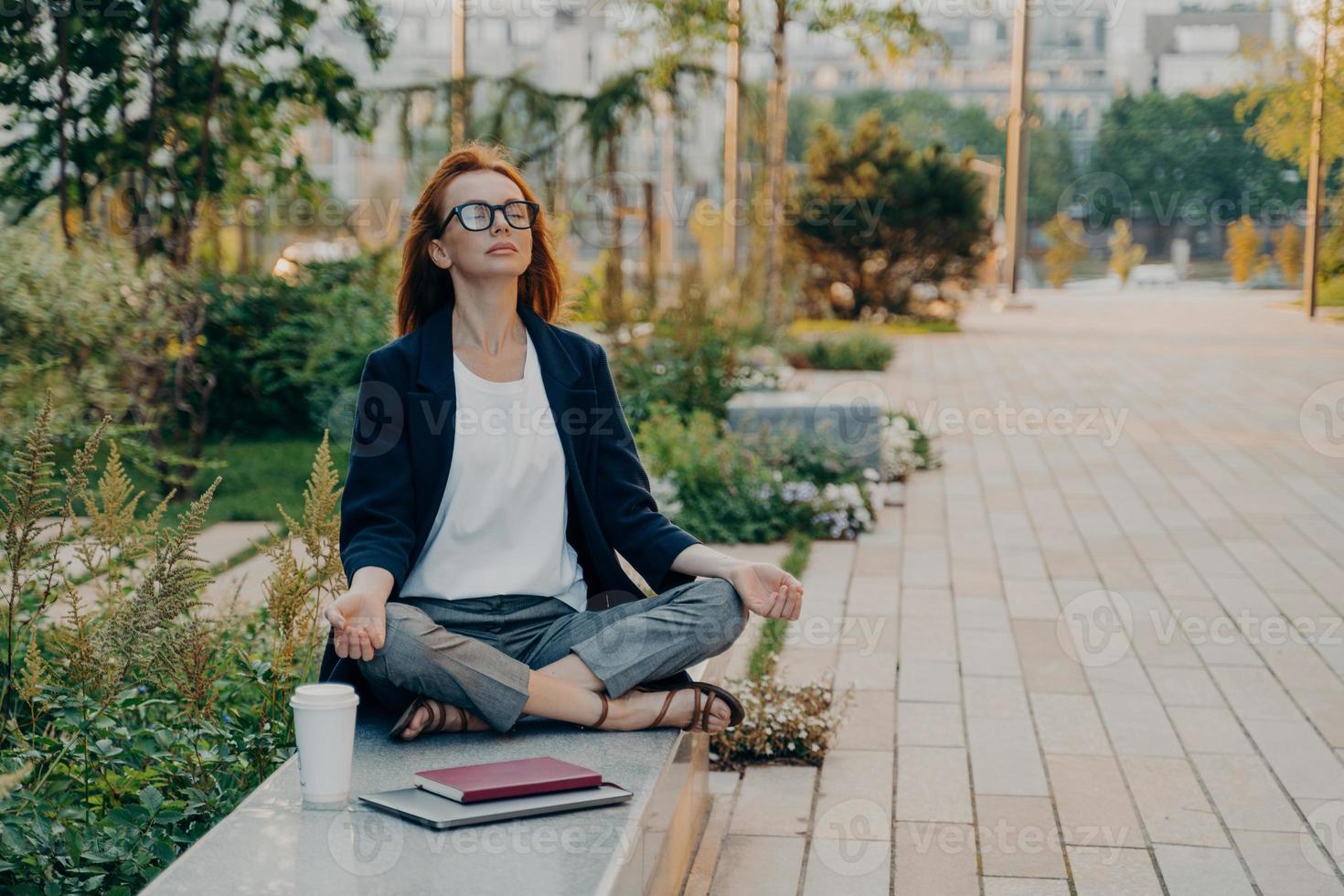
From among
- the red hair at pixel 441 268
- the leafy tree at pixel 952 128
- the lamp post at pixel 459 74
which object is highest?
the leafy tree at pixel 952 128

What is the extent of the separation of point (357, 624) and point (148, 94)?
6296 millimetres

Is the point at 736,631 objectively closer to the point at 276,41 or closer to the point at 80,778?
the point at 80,778

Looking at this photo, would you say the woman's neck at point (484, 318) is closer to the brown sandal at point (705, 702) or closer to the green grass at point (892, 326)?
the brown sandal at point (705, 702)

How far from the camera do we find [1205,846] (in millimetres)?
3289

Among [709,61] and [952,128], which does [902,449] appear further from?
[952,128]

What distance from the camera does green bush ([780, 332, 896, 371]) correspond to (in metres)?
14.9

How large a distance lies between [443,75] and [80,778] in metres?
10.7

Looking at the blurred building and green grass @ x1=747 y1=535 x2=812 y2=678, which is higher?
the blurred building

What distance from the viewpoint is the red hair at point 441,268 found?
10.7ft

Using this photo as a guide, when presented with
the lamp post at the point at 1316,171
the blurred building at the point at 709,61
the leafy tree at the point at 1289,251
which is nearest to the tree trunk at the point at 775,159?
the blurred building at the point at 709,61

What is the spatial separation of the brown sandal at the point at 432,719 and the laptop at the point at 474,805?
28cm

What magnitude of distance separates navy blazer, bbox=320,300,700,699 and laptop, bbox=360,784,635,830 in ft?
1.82

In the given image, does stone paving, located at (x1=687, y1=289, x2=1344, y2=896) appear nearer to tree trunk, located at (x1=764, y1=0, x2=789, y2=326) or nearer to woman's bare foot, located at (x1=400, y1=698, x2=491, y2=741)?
woman's bare foot, located at (x1=400, y1=698, x2=491, y2=741)

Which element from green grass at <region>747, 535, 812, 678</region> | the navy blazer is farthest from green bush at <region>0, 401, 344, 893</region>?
green grass at <region>747, 535, 812, 678</region>
